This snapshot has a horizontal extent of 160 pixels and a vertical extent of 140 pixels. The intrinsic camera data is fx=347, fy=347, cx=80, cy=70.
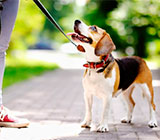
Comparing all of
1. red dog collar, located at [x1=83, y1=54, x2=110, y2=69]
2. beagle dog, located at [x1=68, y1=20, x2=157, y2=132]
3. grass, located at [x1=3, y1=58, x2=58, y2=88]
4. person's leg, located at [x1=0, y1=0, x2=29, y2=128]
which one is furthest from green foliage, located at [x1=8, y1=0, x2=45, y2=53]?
red dog collar, located at [x1=83, y1=54, x2=110, y2=69]

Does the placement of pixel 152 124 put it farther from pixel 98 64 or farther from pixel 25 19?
pixel 25 19

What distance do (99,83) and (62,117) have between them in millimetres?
1434

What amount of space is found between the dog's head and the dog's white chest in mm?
261

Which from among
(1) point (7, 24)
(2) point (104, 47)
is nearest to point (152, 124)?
(2) point (104, 47)

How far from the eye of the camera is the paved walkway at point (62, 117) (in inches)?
177

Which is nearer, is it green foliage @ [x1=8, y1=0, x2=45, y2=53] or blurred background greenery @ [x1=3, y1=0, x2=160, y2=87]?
green foliage @ [x1=8, y1=0, x2=45, y2=53]

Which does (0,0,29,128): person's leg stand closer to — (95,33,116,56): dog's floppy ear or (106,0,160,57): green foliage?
(95,33,116,56): dog's floppy ear

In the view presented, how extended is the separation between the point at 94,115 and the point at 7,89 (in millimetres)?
4672

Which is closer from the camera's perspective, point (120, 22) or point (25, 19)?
point (25, 19)

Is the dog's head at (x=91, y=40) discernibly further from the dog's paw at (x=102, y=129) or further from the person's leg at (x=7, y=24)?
the dog's paw at (x=102, y=129)

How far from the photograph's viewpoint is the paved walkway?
14.8ft

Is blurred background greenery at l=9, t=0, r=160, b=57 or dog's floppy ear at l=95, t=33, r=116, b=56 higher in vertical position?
blurred background greenery at l=9, t=0, r=160, b=57

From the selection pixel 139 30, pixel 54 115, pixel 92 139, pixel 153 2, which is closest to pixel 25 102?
pixel 54 115

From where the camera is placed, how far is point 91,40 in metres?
4.67
